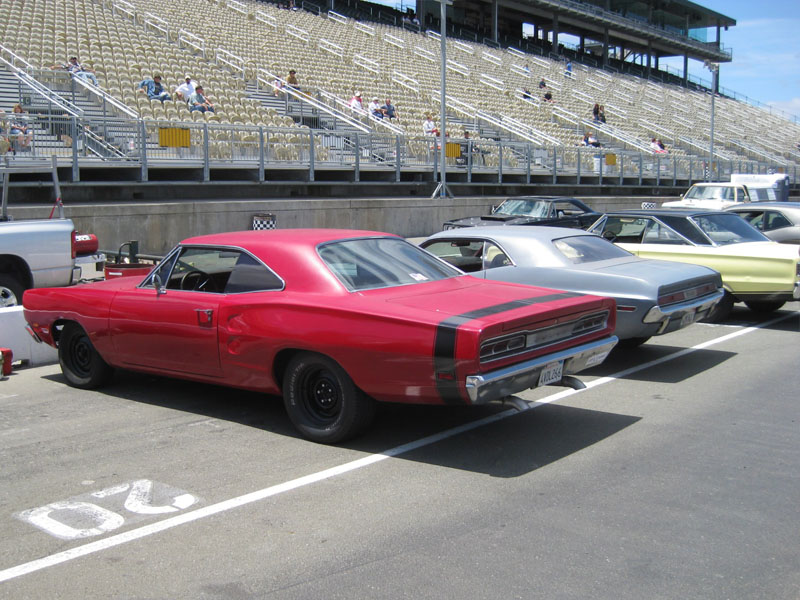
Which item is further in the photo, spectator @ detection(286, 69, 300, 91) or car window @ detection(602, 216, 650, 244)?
spectator @ detection(286, 69, 300, 91)

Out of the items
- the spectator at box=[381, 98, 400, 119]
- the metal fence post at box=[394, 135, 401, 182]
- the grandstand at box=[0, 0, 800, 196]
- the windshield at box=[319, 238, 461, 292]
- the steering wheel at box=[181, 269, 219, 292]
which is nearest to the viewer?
the windshield at box=[319, 238, 461, 292]

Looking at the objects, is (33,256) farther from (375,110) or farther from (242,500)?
(375,110)

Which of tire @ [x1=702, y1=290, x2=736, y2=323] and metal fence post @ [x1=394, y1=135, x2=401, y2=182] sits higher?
metal fence post @ [x1=394, y1=135, x2=401, y2=182]

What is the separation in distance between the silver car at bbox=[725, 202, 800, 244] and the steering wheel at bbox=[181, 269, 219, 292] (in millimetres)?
11110

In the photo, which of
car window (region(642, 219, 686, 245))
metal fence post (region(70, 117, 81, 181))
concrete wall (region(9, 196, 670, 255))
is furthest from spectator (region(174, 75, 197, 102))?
car window (region(642, 219, 686, 245))

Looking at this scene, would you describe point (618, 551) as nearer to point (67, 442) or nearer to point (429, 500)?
point (429, 500)

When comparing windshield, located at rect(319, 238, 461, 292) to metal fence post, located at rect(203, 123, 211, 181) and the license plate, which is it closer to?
the license plate

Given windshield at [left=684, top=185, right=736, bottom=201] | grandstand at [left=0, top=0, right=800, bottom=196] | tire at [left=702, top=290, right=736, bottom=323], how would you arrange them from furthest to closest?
windshield at [left=684, top=185, right=736, bottom=201]
grandstand at [left=0, top=0, right=800, bottom=196]
tire at [left=702, top=290, right=736, bottom=323]

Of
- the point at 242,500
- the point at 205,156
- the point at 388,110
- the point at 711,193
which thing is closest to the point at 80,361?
the point at 242,500

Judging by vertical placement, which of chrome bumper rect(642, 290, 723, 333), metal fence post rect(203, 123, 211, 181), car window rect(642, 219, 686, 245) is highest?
metal fence post rect(203, 123, 211, 181)

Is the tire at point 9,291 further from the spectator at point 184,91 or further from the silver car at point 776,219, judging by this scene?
the spectator at point 184,91

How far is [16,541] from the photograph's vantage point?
4.39 meters

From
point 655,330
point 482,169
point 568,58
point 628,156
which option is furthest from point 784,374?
point 568,58

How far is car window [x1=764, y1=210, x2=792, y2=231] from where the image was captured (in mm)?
15422
